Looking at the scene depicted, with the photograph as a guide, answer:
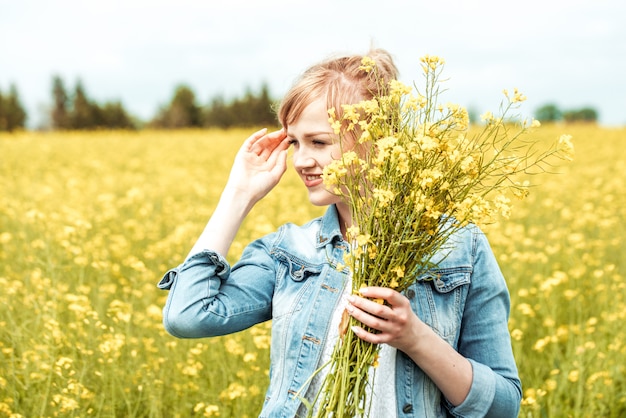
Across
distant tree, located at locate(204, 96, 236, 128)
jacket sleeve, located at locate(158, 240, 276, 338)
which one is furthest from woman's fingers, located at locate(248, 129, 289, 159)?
distant tree, located at locate(204, 96, 236, 128)

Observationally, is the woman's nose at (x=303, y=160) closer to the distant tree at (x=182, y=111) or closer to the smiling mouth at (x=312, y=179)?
the smiling mouth at (x=312, y=179)

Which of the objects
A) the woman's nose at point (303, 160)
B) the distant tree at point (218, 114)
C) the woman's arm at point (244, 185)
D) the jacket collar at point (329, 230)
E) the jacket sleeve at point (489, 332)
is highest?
the woman's nose at point (303, 160)

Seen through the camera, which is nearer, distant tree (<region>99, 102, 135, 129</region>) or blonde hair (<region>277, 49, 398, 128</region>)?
blonde hair (<region>277, 49, 398, 128</region>)

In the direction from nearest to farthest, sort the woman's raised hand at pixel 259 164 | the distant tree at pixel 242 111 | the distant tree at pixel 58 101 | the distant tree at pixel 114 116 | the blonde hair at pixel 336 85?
the blonde hair at pixel 336 85, the woman's raised hand at pixel 259 164, the distant tree at pixel 242 111, the distant tree at pixel 114 116, the distant tree at pixel 58 101

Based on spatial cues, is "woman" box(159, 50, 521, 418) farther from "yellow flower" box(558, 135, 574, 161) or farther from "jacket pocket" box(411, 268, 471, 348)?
"yellow flower" box(558, 135, 574, 161)

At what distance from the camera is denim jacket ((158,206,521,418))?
1.54 meters

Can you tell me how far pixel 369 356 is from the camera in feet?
4.53

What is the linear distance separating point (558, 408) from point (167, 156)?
38.4 ft

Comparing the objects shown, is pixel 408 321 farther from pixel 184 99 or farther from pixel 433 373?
pixel 184 99

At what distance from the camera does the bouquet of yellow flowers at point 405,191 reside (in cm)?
130

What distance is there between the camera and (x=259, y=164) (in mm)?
1805

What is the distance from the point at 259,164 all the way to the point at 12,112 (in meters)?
42.5

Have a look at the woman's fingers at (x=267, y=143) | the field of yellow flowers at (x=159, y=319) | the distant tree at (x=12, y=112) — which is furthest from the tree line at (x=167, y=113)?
the woman's fingers at (x=267, y=143)

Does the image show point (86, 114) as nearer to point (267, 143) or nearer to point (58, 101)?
point (58, 101)
